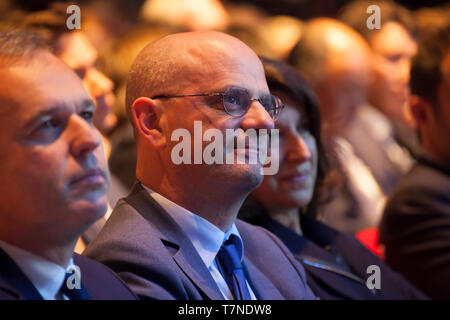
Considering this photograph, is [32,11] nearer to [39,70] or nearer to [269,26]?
[39,70]

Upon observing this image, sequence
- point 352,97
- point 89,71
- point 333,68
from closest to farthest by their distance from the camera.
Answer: point 89,71 < point 333,68 < point 352,97

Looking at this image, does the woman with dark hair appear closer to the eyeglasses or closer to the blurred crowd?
the blurred crowd

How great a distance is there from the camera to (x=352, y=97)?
381 centimetres

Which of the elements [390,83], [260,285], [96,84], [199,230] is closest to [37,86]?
[199,230]

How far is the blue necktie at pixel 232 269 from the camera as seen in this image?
5.53ft

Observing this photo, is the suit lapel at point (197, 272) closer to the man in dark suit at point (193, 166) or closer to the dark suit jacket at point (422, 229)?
the man in dark suit at point (193, 166)

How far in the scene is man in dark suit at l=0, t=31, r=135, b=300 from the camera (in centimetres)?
125

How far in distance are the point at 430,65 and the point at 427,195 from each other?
1.86 ft

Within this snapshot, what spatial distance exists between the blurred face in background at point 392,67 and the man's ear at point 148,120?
320 cm

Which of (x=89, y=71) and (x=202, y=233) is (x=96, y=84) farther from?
(x=202, y=233)

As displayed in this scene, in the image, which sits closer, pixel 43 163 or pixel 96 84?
pixel 43 163

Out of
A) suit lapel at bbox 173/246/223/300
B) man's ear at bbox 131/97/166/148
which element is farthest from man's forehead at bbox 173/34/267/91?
suit lapel at bbox 173/246/223/300

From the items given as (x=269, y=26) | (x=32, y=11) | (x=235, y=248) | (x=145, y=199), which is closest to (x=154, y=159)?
(x=145, y=199)
